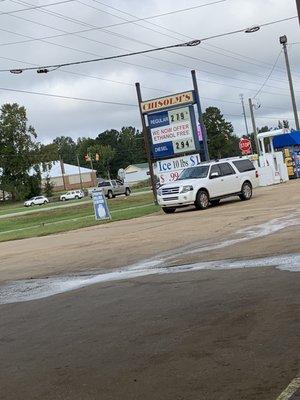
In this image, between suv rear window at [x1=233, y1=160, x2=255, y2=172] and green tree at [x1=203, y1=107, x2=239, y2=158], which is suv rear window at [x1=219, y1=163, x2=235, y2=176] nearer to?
suv rear window at [x1=233, y1=160, x2=255, y2=172]

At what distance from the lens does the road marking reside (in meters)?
4.34

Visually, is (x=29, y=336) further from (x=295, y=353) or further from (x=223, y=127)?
(x=223, y=127)

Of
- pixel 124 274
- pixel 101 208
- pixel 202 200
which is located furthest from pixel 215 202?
pixel 124 274

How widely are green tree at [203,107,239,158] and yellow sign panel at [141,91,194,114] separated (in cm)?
10248

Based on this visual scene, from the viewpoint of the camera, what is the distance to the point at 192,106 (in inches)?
1232

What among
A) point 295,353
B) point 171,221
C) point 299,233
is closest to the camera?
point 295,353

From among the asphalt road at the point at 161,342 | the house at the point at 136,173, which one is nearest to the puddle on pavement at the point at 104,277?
the asphalt road at the point at 161,342

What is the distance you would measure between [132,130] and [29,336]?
7482 inches

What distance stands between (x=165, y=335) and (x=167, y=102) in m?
26.3

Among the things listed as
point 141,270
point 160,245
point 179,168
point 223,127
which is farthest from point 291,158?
point 223,127

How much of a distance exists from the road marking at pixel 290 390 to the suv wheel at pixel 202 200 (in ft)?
64.5

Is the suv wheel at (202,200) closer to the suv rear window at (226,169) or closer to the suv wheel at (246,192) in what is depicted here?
the suv rear window at (226,169)

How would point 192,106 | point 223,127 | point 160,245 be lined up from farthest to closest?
point 223,127 → point 192,106 → point 160,245

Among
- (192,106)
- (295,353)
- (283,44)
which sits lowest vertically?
(295,353)
